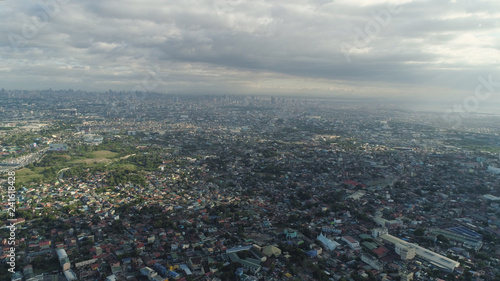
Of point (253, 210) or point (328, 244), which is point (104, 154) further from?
point (328, 244)

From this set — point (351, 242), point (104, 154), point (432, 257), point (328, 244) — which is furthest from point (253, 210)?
point (104, 154)

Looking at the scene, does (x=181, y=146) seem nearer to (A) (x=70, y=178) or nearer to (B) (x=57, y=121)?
(A) (x=70, y=178)

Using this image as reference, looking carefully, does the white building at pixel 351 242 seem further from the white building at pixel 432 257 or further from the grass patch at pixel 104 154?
the grass patch at pixel 104 154

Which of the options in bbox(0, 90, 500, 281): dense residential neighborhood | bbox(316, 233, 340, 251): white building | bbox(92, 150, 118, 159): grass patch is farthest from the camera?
bbox(92, 150, 118, 159): grass patch

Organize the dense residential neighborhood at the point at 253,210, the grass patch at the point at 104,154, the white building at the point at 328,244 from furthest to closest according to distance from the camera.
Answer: the grass patch at the point at 104,154, the white building at the point at 328,244, the dense residential neighborhood at the point at 253,210

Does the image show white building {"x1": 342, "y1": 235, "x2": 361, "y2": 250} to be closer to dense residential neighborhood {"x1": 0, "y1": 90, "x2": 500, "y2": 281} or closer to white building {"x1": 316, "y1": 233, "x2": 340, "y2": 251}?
dense residential neighborhood {"x1": 0, "y1": 90, "x2": 500, "y2": 281}

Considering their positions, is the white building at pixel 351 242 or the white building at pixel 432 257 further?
the white building at pixel 351 242

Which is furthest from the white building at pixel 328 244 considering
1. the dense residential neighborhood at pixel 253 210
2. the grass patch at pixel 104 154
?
the grass patch at pixel 104 154

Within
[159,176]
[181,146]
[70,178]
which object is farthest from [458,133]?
[70,178]

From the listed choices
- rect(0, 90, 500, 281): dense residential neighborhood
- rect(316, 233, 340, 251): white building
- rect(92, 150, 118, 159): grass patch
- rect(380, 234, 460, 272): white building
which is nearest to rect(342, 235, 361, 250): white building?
rect(0, 90, 500, 281): dense residential neighborhood

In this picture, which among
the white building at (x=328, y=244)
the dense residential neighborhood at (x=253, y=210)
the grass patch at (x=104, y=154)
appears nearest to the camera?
the dense residential neighborhood at (x=253, y=210)

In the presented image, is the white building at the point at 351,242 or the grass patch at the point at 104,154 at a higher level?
the grass patch at the point at 104,154
